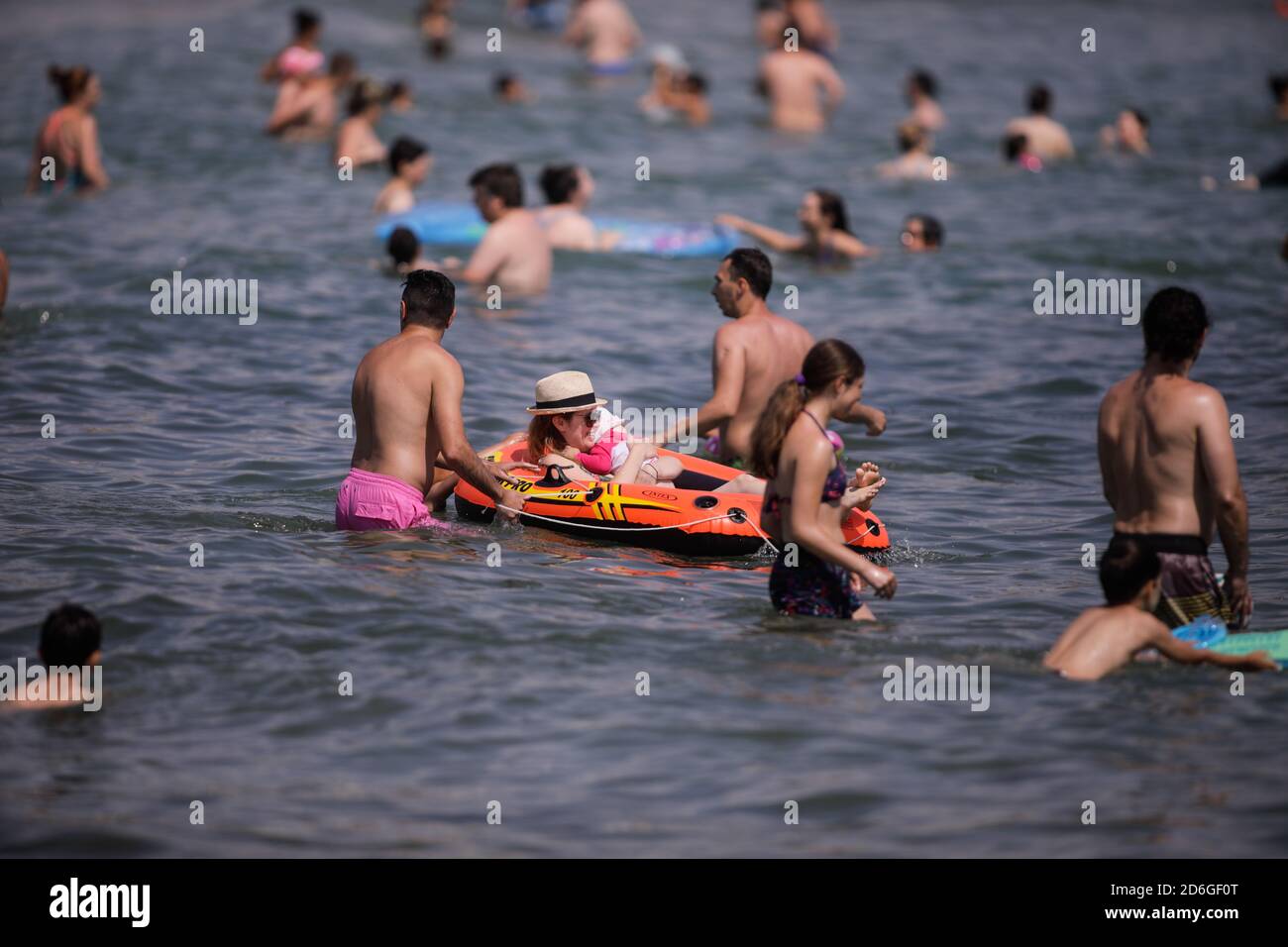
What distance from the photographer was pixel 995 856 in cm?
502

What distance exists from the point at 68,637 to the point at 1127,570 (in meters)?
3.82

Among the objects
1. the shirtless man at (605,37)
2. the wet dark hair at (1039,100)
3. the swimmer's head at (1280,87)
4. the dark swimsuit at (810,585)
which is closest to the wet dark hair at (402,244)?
the dark swimsuit at (810,585)

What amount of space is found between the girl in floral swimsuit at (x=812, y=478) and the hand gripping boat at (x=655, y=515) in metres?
1.21

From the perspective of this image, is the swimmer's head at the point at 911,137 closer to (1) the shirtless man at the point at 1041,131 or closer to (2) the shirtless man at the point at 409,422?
(1) the shirtless man at the point at 1041,131

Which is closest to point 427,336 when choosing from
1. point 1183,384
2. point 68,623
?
point 68,623

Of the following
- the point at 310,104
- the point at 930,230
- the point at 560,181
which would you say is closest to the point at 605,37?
the point at 310,104

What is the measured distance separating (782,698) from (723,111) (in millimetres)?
18386

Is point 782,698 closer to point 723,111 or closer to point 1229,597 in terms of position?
point 1229,597

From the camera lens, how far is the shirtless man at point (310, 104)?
1864cm

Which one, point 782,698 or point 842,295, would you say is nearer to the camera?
point 782,698

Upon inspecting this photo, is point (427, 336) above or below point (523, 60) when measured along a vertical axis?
below

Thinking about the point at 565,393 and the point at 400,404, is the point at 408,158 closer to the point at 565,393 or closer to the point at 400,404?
the point at 565,393
